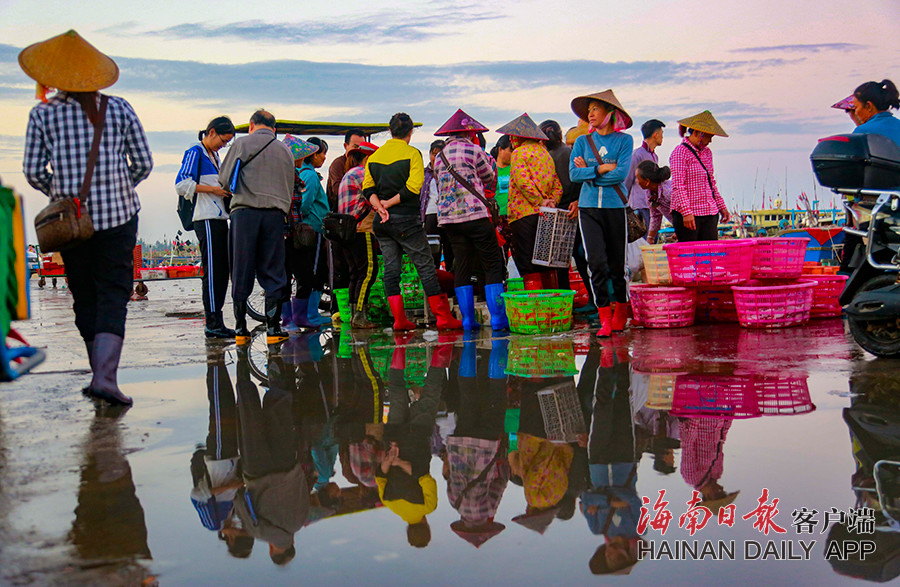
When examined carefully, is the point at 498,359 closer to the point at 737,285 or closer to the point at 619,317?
the point at 619,317

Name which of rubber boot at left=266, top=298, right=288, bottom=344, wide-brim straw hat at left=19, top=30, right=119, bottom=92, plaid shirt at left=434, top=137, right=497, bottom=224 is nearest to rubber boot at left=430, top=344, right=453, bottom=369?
plaid shirt at left=434, top=137, right=497, bottom=224

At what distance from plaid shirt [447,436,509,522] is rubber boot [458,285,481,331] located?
497 cm

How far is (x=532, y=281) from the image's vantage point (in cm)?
992

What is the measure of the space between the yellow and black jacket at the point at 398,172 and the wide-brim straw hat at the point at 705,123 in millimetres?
3065

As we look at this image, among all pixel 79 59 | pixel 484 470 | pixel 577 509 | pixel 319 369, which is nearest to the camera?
pixel 577 509

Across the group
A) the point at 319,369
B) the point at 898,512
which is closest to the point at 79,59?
the point at 319,369

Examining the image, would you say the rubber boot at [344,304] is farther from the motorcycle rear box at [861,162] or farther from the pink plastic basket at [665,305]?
the motorcycle rear box at [861,162]

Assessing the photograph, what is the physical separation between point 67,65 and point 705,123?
671cm

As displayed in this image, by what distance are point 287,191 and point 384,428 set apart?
15.2 ft

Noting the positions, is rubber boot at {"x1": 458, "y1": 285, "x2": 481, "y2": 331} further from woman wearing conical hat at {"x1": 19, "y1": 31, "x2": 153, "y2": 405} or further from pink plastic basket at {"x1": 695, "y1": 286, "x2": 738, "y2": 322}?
woman wearing conical hat at {"x1": 19, "y1": 31, "x2": 153, "y2": 405}

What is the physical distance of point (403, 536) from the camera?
9.92 ft

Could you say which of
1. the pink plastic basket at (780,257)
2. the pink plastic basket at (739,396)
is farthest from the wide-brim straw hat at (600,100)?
the pink plastic basket at (739,396)

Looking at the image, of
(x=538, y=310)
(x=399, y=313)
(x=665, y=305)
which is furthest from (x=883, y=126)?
(x=399, y=313)

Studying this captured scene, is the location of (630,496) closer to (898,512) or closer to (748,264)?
(898,512)
